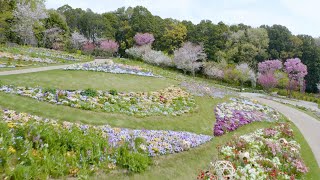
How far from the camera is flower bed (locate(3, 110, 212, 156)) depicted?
1050 centimetres

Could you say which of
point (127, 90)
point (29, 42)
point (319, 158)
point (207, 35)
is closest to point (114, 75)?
point (127, 90)

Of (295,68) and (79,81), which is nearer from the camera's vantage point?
(79,81)

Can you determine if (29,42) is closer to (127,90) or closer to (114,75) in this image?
(114,75)

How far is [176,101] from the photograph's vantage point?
18328 millimetres

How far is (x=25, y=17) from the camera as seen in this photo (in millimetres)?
40750

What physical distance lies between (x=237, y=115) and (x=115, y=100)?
784 cm

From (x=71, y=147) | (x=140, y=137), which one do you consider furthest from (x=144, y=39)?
(x=71, y=147)

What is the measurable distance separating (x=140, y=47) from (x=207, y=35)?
45.8 ft

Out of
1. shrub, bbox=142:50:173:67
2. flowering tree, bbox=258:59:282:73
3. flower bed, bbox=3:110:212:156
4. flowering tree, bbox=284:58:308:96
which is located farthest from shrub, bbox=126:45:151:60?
flower bed, bbox=3:110:212:156

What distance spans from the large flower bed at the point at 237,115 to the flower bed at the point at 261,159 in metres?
2.82

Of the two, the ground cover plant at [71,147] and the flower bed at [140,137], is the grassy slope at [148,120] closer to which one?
the flower bed at [140,137]

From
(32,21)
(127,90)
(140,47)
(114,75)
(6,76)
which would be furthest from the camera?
(140,47)

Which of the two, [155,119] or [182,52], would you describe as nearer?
[155,119]

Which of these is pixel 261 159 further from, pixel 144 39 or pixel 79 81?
pixel 144 39
